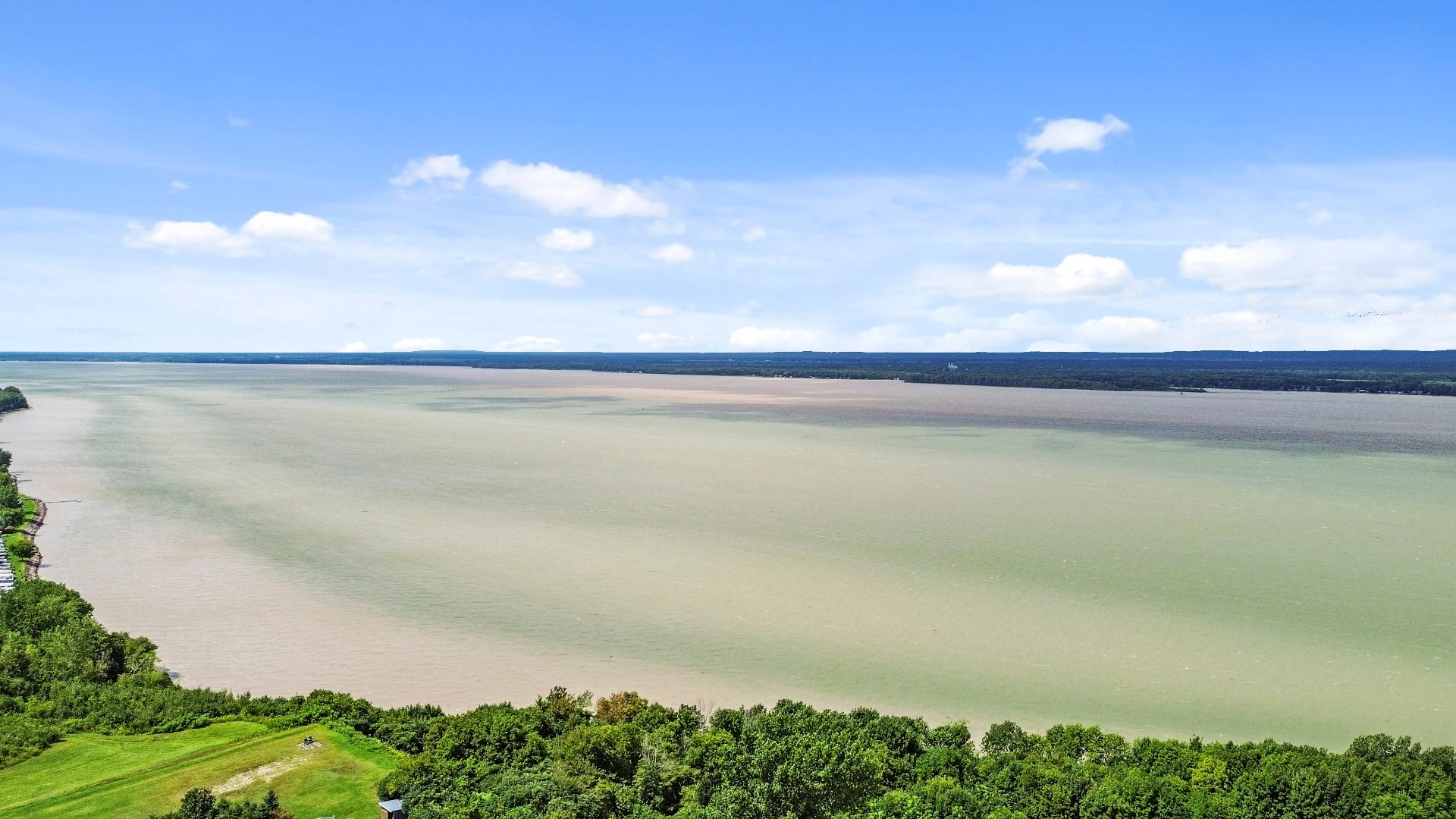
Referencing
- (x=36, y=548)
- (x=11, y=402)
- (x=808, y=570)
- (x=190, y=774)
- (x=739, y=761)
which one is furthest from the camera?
(x=11, y=402)

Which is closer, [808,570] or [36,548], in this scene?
[808,570]

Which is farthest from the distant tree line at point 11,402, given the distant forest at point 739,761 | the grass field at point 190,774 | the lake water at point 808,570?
the grass field at point 190,774

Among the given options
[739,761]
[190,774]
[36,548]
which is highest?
[739,761]

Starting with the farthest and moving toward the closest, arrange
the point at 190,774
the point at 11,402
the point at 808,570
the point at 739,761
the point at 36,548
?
the point at 11,402 → the point at 36,548 → the point at 808,570 → the point at 190,774 → the point at 739,761

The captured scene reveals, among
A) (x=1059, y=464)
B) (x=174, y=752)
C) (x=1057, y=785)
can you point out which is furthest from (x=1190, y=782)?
(x=1059, y=464)

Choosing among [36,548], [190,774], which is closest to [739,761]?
[190,774]

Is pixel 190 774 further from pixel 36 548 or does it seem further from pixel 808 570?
pixel 36 548

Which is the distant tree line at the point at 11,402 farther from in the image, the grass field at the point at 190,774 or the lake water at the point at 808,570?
the grass field at the point at 190,774

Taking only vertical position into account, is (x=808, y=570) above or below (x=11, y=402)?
below
